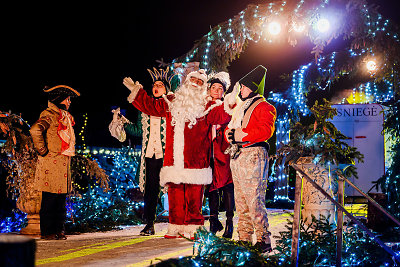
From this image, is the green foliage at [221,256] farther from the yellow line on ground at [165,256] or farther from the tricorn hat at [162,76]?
the tricorn hat at [162,76]

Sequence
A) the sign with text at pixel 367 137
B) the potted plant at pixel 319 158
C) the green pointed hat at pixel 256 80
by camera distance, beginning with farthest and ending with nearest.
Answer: the sign with text at pixel 367 137
the potted plant at pixel 319 158
the green pointed hat at pixel 256 80

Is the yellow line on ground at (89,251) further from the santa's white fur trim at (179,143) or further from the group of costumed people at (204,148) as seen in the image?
the santa's white fur trim at (179,143)

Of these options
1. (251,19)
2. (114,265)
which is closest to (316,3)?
(251,19)

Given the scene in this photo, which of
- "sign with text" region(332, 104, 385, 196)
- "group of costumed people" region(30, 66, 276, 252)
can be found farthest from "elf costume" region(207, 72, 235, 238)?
"sign with text" region(332, 104, 385, 196)

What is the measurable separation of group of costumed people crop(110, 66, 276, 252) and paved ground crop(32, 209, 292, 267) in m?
0.41

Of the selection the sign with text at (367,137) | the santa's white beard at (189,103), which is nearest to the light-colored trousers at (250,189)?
the santa's white beard at (189,103)

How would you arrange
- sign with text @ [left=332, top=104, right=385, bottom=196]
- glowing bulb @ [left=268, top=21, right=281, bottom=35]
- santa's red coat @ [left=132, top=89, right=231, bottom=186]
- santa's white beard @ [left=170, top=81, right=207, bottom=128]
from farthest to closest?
sign with text @ [left=332, top=104, right=385, bottom=196] < glowing bulb @ [left=268, top=21, right=281, bottom=35] < santa's white beard @ [left=170, top=81, right=207, bottom=128] < santa's red coat @ [left=132, top=89, right=231, bottom=186]

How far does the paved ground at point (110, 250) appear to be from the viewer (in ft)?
13.1

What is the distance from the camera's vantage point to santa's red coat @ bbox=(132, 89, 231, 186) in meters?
5.42

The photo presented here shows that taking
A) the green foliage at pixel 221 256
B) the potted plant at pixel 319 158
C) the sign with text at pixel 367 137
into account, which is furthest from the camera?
the sign with text at pixel 367 137

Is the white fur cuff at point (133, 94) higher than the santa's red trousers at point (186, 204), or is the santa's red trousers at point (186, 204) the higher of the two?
the white fur cuff at point (133, 94)

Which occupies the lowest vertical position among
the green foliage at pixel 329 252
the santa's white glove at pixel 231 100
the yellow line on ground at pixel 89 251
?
the yellow line on ground at pixel 89 251

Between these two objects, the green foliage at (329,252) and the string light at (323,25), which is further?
the string light at (323,25)

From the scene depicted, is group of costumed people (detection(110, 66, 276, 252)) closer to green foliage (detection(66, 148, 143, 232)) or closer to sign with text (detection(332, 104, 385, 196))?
green foliage (detection(66, 148, 143, 232))
